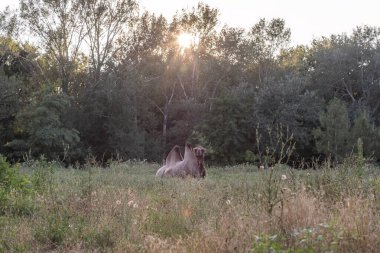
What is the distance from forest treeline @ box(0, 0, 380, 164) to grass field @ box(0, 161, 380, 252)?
22.4 meters

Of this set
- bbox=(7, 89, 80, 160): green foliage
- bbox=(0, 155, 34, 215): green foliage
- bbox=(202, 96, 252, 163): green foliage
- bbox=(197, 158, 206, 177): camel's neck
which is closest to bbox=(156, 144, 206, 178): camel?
bbox=(197, 158, 206, 177): camel's neck

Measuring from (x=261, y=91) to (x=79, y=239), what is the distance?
107 feet

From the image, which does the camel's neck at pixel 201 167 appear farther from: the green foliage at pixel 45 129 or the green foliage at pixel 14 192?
the green foliage at pixel 45 129

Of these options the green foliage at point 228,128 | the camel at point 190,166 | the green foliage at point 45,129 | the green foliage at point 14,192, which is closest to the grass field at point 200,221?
the green foliage at point 14,192

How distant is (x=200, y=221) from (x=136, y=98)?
34.7 meters

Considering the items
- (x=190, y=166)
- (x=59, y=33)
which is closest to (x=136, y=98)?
(x=59, y=33)

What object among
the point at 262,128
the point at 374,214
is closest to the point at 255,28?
the point at 262,128

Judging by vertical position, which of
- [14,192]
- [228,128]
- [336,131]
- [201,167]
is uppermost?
[228,128]

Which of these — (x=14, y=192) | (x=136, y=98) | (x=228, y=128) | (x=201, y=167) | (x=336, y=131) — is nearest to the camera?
(x=14, y=192)

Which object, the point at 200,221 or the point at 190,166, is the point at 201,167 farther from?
the point at 200,221

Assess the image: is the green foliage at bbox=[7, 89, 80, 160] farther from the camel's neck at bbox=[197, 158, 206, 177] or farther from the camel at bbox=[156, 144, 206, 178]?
the camel's neck at bbox=[197, 158, 206, 177]

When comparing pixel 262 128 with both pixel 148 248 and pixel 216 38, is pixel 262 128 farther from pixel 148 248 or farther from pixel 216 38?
pixel 148 248

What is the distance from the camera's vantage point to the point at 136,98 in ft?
134

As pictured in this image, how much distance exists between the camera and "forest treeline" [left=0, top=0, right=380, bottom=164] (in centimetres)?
3297
